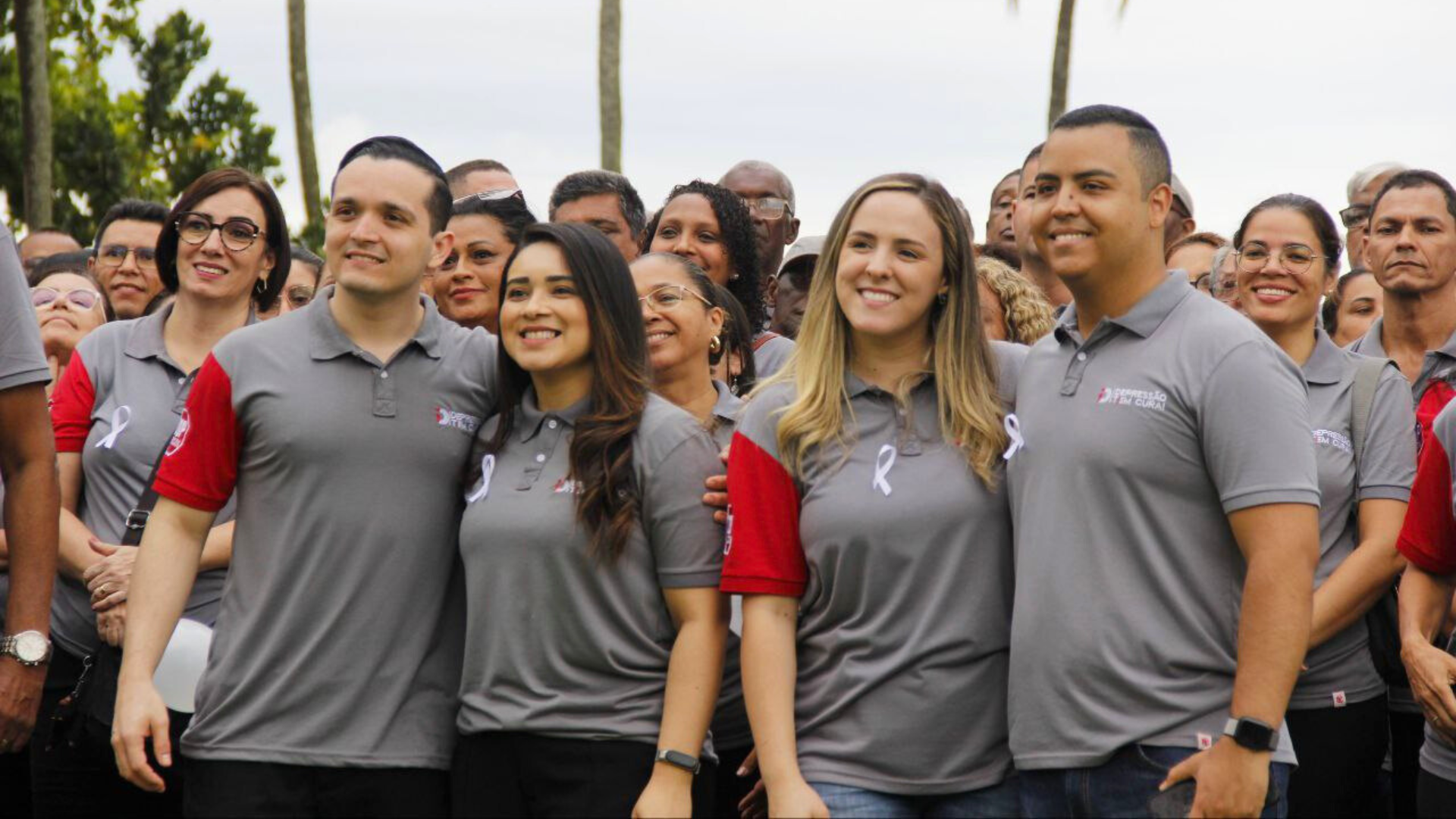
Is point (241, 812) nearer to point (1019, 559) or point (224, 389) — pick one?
point (224, 389)

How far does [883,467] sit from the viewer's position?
14.3 feet

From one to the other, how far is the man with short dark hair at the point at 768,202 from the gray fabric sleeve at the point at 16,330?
12.3 ft

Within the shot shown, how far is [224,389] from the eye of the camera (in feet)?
15.3

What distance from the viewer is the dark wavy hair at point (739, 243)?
6793 millimetres

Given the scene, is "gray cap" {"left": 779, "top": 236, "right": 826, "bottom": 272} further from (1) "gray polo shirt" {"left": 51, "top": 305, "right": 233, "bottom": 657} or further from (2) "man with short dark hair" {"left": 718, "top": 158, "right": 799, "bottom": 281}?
(1) "gray polo shirt" {"left": 51, "top": 305, "right": 233, "bottom": 657}

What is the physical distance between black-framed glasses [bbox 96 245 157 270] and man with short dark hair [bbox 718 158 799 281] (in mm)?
2862

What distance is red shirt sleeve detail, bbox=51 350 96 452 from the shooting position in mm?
5719

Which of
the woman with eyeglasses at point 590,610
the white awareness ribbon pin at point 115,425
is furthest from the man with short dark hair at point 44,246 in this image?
the woman with eyeglasses at point 590,610

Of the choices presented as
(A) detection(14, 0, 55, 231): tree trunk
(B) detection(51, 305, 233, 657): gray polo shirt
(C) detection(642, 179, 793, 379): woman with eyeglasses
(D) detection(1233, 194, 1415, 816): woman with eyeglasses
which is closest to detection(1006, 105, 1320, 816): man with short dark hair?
(D) detection(1233, 194, 1415, 816): woman with eyeglasses

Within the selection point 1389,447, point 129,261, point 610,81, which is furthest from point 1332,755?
point 610,81

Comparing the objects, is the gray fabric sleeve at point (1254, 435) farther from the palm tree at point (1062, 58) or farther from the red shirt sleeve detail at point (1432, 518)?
the palm tree at point (1062, 58)

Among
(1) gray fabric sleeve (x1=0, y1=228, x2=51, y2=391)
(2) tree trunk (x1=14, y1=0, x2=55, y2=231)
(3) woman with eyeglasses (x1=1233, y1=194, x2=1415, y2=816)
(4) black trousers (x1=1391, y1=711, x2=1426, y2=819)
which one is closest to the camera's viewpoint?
(1) gray fabric sleeve (x1=0, y1=228, x2=51, y2=391)

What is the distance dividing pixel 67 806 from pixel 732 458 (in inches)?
107

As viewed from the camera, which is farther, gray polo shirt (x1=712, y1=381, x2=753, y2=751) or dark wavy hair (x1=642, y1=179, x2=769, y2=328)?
dark wavy hair (x1=642, y1=179, x2=769, y2=328)
